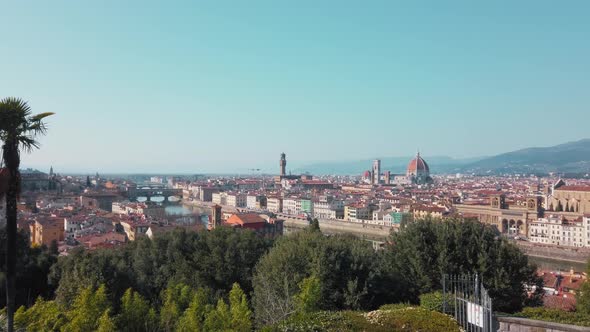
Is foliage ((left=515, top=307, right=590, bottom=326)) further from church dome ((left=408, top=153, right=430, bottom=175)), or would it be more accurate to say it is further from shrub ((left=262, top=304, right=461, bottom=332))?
church dome ((left=408, top=153, right=430, bottom=175))

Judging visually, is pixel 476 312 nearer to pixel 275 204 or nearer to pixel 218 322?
pixel 218 322

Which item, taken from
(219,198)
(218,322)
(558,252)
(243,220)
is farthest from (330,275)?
(219,198)

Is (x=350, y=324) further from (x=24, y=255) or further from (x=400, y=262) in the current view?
(x=24, y=255)

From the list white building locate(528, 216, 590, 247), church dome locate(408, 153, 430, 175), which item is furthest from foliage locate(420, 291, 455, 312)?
church dome locate(408, 153, 430, 175)

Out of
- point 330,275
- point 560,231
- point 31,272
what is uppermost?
point 330,275

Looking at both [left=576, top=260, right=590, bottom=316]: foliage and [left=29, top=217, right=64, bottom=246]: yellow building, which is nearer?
[left=576, top=260, right=590, bottom=316]: foliage

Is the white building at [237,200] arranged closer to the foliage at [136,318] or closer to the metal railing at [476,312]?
the foliage at [136,318]
